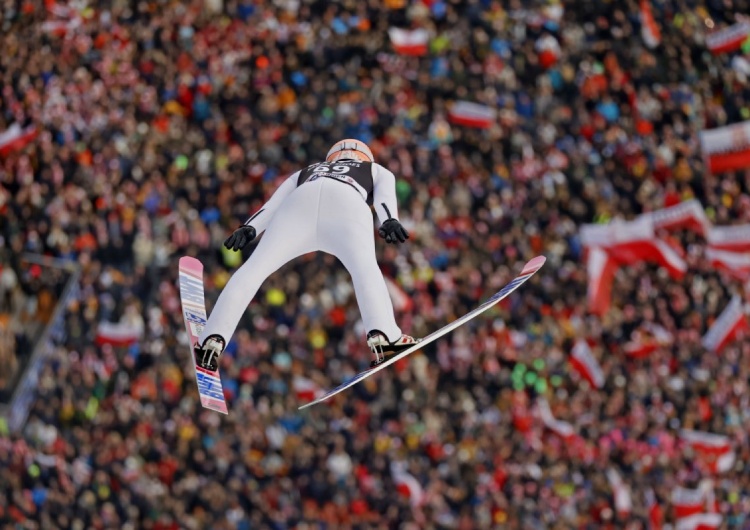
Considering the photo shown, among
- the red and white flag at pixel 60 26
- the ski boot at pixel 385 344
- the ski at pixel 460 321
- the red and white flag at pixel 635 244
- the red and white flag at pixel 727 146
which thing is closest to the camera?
the ski boot at pixel 385 344

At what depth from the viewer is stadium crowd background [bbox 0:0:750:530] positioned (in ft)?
69.0

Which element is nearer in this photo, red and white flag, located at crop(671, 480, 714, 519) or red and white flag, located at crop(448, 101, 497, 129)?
red and white flag, located at crop(671, 480, 714, 519)

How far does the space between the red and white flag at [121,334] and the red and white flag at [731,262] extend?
1001cm

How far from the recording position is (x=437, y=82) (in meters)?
25.7

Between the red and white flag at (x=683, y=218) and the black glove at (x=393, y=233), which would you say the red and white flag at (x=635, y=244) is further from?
the black glove at (x=393, y=233)

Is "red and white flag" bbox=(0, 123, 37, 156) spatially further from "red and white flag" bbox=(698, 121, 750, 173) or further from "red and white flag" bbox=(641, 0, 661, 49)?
"red and white flag" bbox=(698, 121, 750, 173)

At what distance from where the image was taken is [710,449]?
22094 millimetres

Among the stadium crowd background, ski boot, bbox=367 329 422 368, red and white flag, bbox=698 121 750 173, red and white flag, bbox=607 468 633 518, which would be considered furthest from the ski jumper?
red and white flag, bbox=698 121 750 173

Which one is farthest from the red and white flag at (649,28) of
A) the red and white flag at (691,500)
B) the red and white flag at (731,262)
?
the red and white flag at (691,500)

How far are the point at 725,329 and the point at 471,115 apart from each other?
19.4ft

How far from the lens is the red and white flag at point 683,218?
74.9ft

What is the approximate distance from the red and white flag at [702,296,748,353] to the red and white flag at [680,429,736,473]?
1748 mm

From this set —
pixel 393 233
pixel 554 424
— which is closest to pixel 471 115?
pixel 554 424

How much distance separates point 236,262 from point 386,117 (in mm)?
4165
